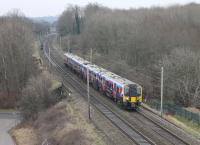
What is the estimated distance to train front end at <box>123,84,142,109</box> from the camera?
4300 cm

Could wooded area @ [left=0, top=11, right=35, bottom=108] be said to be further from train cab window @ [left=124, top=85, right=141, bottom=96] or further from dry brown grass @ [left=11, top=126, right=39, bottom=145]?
train cab window @ [left=124, top=85, right=141, bottom=96]

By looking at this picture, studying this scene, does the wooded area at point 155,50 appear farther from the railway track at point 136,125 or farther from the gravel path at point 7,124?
the gravel path at point 7,124

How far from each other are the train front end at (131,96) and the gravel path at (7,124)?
17.6 m

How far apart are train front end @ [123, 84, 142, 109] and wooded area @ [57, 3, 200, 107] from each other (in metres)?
9.54

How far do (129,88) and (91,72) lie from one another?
16489 mm

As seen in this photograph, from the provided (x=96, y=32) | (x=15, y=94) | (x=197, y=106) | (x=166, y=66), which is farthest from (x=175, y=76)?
(x=96, y=32)

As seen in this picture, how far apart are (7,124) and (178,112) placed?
31597 mm

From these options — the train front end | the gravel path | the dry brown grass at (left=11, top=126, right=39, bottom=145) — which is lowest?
the gravel path

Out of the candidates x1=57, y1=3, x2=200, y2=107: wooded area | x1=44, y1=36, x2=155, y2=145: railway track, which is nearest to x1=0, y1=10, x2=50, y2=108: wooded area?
x1=57, y1=3, x2=200, y2=107: wooded area

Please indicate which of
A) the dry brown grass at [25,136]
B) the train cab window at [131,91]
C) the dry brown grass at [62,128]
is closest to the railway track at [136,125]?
the train cab window at [131,91]

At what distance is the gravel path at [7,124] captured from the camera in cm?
5214

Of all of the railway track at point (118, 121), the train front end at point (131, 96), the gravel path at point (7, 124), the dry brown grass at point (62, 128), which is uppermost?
the train front end at point (131, 96)

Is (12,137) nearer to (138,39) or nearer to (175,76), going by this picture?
(175,76)

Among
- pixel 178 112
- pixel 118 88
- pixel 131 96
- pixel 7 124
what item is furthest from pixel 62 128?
pixel 7 124
